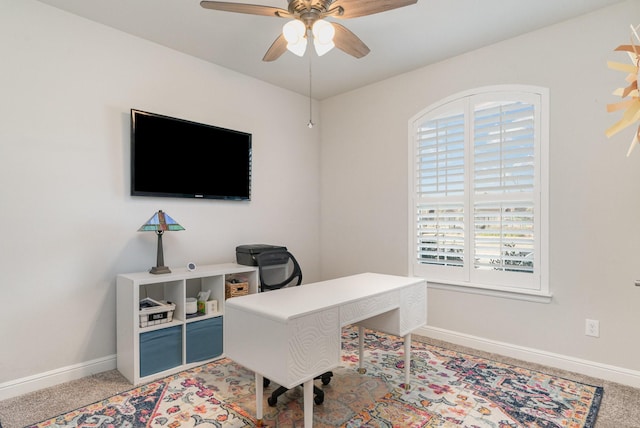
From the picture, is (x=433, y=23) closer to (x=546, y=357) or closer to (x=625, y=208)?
(x=625, y=208)

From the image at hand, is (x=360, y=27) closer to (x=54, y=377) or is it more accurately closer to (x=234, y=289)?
(x=234, y=289)

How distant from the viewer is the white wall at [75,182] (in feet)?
7.88

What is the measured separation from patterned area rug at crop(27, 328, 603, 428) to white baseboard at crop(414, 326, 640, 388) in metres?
0.21

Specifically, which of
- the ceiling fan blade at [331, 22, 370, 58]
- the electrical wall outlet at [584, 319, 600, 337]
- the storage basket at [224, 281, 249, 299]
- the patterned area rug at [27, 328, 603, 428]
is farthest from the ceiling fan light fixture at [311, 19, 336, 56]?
the electrical wall outlet at [584, 319, 600, 337]

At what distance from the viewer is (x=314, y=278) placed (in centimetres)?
452

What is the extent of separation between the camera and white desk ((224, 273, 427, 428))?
5.37 feet

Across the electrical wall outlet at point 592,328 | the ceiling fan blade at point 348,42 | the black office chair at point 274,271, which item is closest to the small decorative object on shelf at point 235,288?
the black office chair at point 274,271

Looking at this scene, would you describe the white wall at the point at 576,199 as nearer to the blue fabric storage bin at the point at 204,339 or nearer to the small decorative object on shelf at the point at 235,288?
the small decorative object on shelf at the point at 235,288

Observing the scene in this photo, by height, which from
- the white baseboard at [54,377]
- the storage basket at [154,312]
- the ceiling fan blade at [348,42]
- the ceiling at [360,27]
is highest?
the ceiling at [360,27]

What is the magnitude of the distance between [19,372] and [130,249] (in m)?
1.05

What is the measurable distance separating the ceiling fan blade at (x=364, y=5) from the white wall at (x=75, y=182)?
1.89 meters

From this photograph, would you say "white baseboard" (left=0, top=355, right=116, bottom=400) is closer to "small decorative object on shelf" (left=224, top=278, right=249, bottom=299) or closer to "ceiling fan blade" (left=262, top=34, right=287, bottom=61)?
"small decorative object on shelf" (left=224, top=278, right=249, bottom=299)

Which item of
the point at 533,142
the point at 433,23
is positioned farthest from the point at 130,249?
the point at 533,142

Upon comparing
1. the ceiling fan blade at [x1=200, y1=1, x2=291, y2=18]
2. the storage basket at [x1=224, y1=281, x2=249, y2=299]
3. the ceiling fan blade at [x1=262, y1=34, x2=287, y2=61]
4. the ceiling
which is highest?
the ceiling
